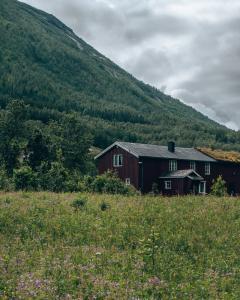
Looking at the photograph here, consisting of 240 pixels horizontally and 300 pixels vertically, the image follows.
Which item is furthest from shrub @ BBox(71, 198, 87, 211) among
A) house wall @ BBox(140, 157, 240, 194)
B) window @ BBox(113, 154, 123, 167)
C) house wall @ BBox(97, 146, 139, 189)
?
window @ BBox(113, 154, 123, 167)

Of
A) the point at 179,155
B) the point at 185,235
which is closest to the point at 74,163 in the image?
the point at 179,155

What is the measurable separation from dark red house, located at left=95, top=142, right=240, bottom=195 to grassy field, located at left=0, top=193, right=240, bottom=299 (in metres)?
38.6

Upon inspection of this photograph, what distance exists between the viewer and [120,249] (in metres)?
14.4

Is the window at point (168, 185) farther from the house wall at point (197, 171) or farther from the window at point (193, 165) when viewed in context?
the window at point (193, 165)

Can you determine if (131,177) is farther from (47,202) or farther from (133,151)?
(47,202)

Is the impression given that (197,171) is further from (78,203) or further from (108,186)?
(78,203)

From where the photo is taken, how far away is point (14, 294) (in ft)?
29.9

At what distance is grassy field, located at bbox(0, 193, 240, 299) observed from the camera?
32.9 feet

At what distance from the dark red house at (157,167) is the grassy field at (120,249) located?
38611 millimetres

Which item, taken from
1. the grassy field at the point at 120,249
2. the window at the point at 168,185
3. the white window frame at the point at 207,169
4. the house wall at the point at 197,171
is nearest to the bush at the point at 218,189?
the house wall at the point at 197,171

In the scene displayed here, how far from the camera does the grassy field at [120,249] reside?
10039 millimetres

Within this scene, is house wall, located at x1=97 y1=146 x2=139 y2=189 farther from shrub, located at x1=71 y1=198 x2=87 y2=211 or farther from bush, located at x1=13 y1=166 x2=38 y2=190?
shrub, located at x1=71 y1=198 x2=87 y2=211

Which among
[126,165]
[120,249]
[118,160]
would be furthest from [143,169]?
[120,249]

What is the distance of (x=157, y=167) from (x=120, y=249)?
48.7m
